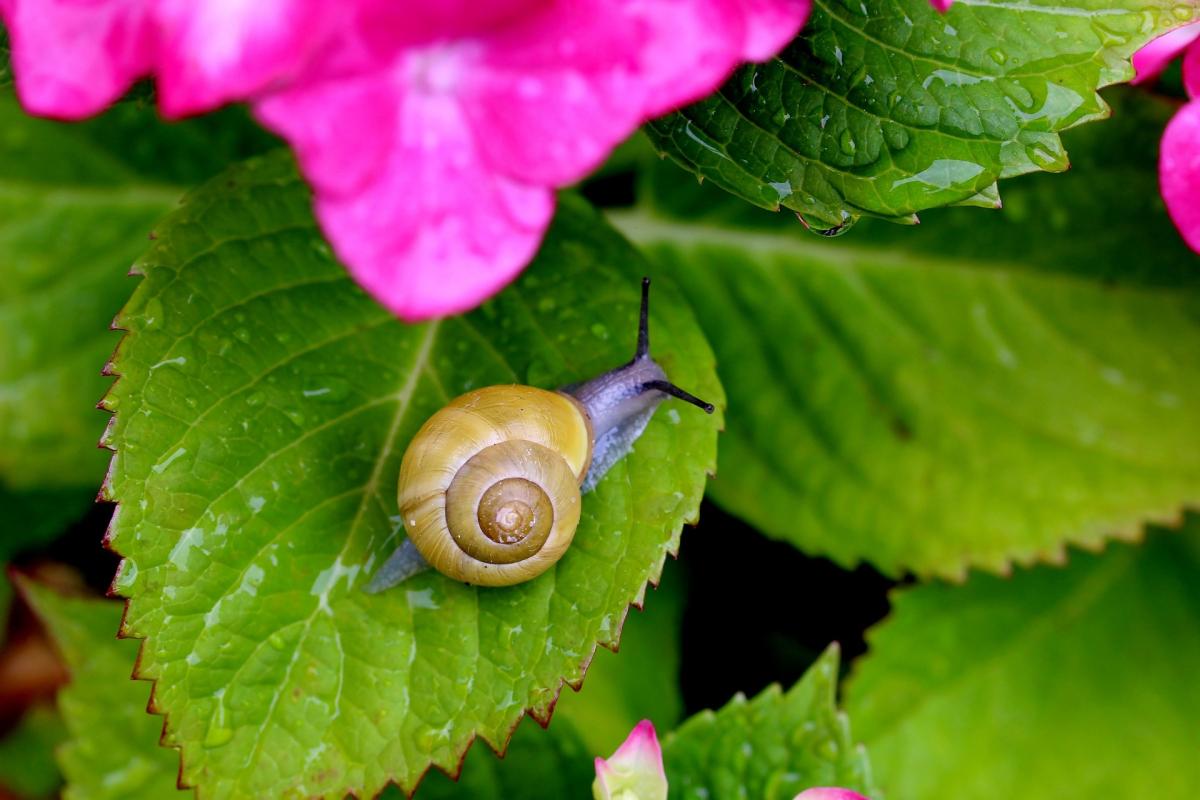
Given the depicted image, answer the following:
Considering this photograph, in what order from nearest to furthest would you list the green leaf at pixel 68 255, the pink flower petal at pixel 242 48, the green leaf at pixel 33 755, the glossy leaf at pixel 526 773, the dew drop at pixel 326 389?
the pink flower petal at pixel 242 48, the dew drop at pixel 326 389, the glossy leaf at pixel 526 773, the green leaf at pixel 68 255, the green leaf at pixel 33 755

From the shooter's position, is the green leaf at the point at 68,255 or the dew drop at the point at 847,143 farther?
the green leaf at the point at 68,255

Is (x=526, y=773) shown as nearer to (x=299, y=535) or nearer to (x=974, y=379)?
(x=299, y=535)

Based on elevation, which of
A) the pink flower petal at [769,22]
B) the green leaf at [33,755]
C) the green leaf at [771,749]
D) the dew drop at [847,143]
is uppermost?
the pink flower petal at [769,22]

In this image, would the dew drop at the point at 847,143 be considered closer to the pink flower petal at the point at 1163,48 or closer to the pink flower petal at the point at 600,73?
the pink flower petal at the point at 600,73

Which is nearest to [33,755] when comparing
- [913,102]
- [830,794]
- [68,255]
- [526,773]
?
[68,255]

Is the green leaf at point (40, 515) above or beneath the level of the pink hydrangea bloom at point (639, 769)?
beneath

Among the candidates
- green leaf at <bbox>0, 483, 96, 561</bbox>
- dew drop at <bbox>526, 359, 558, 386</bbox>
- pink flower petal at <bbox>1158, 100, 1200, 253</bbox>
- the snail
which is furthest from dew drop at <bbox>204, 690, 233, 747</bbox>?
pink flower petal at <bbox>1158, 100, 1200, 253</bbox>

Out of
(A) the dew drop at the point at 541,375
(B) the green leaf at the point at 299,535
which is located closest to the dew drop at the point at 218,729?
(B) the green leaf at the point at 299,535
